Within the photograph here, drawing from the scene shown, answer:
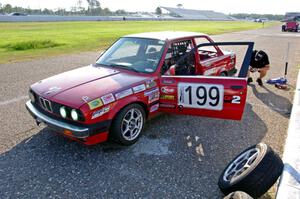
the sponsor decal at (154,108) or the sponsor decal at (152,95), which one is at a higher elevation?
the sponsor decal at (152,95)

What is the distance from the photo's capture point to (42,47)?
14.7 metres

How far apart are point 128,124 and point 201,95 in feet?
3.88

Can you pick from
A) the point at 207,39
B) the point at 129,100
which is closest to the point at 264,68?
the point at 207,39

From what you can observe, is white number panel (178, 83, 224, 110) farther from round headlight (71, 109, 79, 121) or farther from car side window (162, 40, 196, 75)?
round headlight (71, 109, 79, 121)

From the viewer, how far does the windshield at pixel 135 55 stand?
4.13 meters

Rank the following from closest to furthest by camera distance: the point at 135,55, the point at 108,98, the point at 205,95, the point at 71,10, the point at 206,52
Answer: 1. the point at 108,98
2. the point at 205,95
3. the point at 135,55
4. the point at 206,52
5. the point at 71,10

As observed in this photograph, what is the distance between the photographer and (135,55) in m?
4.53

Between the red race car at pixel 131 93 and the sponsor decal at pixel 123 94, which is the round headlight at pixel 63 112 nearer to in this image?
the red race car at pixel 131 93

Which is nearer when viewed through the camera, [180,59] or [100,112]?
[100,112]

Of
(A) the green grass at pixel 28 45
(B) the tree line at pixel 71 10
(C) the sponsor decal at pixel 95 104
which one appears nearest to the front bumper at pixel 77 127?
(C) the sponsor decal at pixel 95 104

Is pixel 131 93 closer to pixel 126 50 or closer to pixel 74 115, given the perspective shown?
pixel 74 115

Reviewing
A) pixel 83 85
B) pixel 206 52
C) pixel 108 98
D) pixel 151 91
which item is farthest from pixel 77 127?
pixel 206 52

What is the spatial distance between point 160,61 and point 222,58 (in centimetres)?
228

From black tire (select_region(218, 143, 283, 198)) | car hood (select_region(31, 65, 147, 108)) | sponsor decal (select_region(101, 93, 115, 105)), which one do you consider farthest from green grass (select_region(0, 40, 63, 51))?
black tire (select_region(218, 143, 283, 198))
